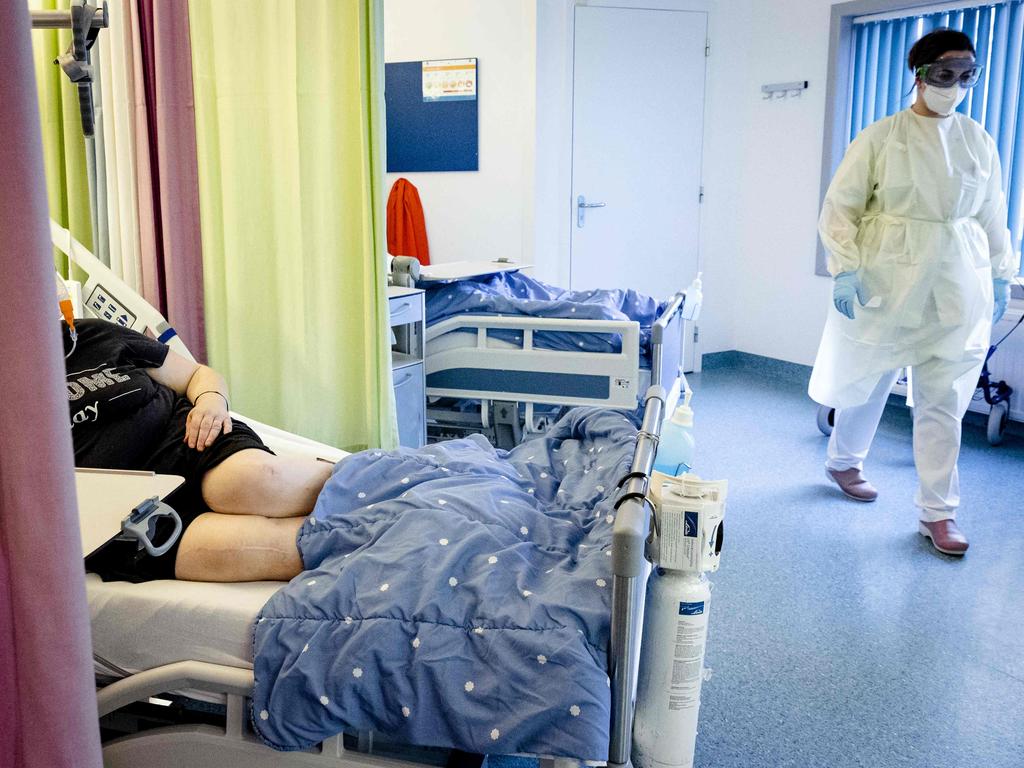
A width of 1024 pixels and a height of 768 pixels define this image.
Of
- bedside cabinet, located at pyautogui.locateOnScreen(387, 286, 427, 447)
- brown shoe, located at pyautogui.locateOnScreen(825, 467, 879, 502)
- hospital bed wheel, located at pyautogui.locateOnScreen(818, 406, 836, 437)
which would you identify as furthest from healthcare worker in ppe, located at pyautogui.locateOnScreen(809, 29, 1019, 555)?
bedside cabinet, located at pyautogui.locateOnScreen(387, 286, 427, 447)

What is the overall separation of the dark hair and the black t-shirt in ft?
8.69

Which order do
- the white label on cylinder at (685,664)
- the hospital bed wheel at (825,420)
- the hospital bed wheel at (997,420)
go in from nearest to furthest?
the white label on cylinder at (685,664)
the hospital bed wheel at (997,420)
the hospital bed wheel at (825,420)

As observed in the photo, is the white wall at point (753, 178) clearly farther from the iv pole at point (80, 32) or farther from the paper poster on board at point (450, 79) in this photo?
the iv pole at point (80, 32)

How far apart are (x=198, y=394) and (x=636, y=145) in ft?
12.4

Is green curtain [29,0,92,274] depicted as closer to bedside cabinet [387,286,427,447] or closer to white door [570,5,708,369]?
bedside cabinet [387,286,427,447]

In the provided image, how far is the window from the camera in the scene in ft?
14.5

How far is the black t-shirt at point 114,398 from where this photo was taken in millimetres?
2004

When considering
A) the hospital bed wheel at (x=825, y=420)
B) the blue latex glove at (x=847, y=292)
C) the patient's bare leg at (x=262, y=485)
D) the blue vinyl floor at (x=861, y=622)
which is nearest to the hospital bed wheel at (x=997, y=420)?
the blue vinyl floor at (x=861, y=622)

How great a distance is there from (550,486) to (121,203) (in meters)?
1.82

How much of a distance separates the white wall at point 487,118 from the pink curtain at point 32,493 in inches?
163

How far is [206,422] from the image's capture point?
2.11 metres

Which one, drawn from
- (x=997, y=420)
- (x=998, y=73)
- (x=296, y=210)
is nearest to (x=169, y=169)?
(x=296, y=210)

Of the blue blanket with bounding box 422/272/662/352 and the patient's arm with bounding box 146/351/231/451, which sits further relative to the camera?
the blue blanket with bounding box 422/272/662/352

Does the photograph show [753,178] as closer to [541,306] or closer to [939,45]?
[939,45]
